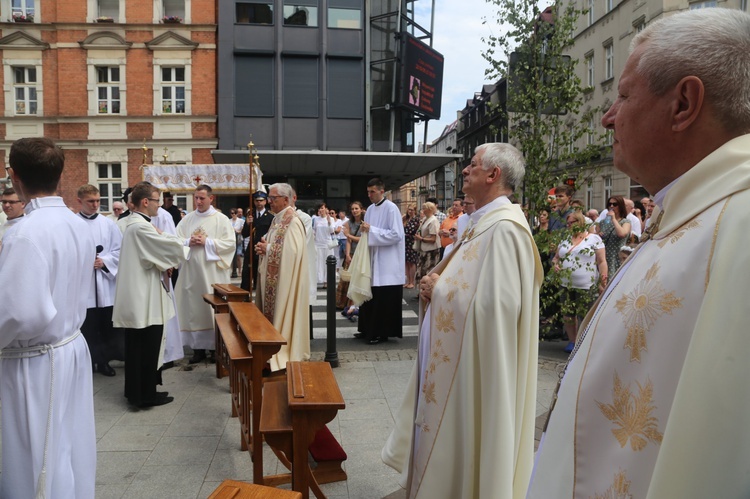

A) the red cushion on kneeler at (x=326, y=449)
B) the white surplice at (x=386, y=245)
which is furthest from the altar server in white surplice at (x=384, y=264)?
the red cushion on kneeler at (x=326, y=449)

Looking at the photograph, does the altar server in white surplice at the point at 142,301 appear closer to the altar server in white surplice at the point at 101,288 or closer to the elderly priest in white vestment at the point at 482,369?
the altar server in white surplice at the point at 101,288

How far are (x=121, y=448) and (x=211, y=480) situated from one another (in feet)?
3.32

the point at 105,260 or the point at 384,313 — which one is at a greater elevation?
the point at 105,260

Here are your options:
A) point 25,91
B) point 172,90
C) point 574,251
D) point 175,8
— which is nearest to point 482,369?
point 574,251

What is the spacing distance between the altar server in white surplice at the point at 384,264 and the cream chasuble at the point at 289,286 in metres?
1.52

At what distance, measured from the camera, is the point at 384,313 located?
800cm

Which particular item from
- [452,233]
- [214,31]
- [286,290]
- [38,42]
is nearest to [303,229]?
[286,290]

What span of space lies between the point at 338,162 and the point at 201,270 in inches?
588

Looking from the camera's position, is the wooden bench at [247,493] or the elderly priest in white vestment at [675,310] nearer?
the elderly priest in white vestment at [675,310]

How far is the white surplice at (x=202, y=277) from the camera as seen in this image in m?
7.02

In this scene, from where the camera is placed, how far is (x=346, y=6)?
22391 millimetres

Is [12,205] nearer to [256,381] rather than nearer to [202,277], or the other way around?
[202,277]

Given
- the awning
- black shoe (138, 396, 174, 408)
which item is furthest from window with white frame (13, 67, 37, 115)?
black shoe (138, 396, 174, 408)

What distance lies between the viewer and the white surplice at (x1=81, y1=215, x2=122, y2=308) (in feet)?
21.0
